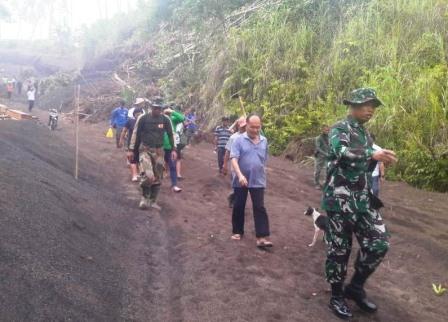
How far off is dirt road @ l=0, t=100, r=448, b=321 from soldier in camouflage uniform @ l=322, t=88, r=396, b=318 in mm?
510

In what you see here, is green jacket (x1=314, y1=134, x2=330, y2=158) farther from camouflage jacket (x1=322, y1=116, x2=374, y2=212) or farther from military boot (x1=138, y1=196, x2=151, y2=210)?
camouflage jacket (x1=322, y1=116, x2=374, y2=212)

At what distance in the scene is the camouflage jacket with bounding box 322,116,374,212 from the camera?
3.96 metres

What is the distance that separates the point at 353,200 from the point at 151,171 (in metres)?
4.44

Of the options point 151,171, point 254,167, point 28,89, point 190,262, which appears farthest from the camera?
point 28,89

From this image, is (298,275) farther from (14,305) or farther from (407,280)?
(14,305)

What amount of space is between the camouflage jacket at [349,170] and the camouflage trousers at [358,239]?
0.09 meters

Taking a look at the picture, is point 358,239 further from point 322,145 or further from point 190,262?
point 322,145

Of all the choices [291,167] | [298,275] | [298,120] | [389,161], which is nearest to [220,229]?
[298,275]

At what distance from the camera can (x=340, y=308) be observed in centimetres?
420

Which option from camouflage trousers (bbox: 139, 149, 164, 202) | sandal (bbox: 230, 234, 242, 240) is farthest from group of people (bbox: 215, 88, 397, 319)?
camouflage trousers (bbox: 139, 149, 164, 202)

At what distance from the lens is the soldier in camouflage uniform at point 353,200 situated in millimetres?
3986

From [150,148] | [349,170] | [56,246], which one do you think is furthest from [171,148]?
[349,170]

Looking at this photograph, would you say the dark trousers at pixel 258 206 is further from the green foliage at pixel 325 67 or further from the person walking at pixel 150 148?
the green foliage at pixel 325 67

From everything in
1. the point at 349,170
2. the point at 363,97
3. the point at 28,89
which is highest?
the point at 28,89
